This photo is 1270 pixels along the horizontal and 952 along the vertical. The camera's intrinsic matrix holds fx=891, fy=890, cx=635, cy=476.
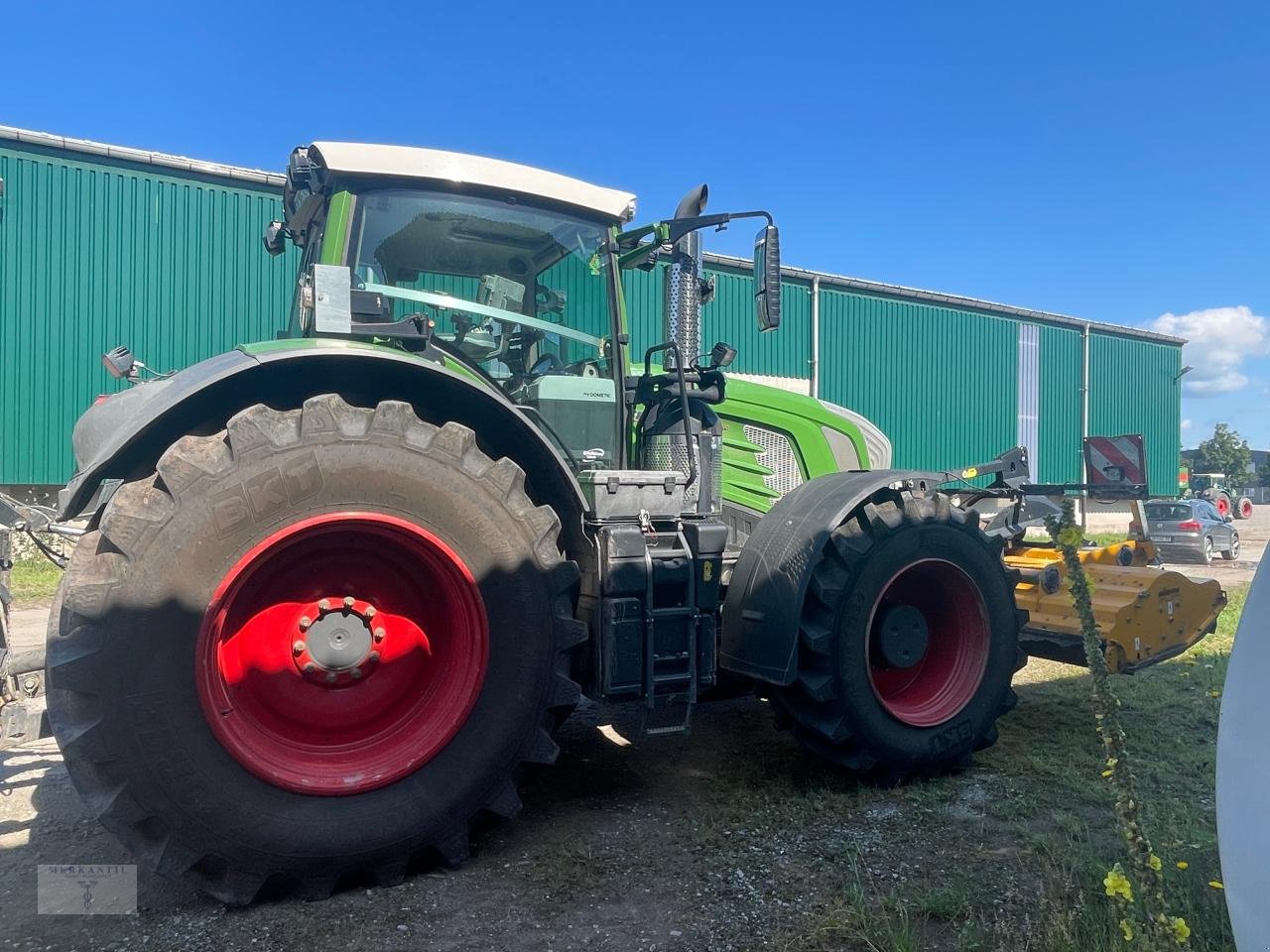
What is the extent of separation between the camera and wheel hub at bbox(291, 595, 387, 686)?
3.03m

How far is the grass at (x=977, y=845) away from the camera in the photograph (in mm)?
2592

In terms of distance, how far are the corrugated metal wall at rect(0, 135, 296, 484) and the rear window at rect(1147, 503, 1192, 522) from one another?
608 inches

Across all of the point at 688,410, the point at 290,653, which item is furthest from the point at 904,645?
the point at 290,653

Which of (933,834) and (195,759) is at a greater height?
(195,759)

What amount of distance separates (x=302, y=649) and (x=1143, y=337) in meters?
23.5

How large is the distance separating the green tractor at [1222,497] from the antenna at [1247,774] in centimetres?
1745

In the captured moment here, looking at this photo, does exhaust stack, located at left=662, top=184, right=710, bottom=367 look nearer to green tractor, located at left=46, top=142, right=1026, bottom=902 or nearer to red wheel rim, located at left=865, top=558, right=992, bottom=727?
green tractor, located at left=46, top=142, right=1026, bottom=902

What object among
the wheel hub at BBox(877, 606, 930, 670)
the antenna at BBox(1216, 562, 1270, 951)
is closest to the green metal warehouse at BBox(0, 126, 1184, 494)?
the wheel hub at BBox(877, 606, 930, 670)

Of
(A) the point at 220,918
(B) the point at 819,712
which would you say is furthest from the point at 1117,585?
(A) the point at 220,918

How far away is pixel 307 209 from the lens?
159 inches

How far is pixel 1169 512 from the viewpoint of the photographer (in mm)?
16141

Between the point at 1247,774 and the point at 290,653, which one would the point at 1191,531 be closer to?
the point at 1247,774

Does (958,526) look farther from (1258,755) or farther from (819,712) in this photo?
(1258,755)

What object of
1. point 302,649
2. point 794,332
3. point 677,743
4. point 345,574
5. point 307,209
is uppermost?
point 794,332
